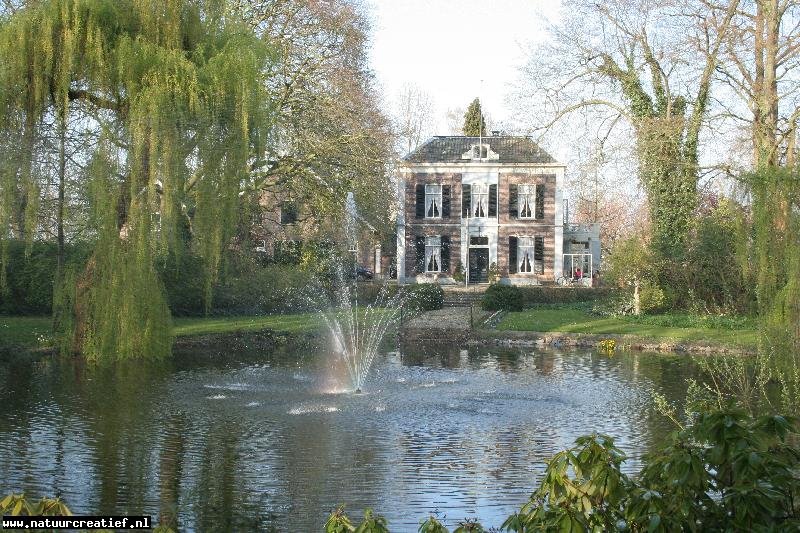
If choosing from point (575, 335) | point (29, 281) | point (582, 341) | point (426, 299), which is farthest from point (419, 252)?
point (29, 281)

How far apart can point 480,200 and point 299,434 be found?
31.9 metres

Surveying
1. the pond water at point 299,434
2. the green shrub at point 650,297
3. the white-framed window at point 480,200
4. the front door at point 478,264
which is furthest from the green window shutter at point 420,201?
the pond water at point 299,434

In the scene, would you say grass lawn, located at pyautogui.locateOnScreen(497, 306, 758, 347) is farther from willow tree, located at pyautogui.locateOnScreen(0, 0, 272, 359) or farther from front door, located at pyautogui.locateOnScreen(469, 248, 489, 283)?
front door, located at pyautogui.locateOnScreen(469, 248, 489, 283)

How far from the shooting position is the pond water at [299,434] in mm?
7863

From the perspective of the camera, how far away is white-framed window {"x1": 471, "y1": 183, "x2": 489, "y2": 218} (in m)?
41.6

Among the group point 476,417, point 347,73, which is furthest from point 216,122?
point 347,73

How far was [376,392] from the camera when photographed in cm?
1406

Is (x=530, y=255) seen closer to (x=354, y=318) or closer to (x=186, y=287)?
(x=354, y=318)

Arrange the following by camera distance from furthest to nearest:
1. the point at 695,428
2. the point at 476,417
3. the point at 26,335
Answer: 1. the point at 26,335
2. the point at 476,417
3. the point at 695,428

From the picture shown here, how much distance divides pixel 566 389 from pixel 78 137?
950 cm

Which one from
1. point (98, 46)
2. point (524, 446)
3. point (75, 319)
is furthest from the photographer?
point (75, 319)

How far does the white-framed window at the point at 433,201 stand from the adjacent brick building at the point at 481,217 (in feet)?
0.16

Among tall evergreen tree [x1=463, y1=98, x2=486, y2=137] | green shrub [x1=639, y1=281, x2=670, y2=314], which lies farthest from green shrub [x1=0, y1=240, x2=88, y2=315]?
tall evergreen tree [x1=463, y1=98, x2=486, y2=137]

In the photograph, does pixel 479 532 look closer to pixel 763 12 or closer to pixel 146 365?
pixel 146 365
